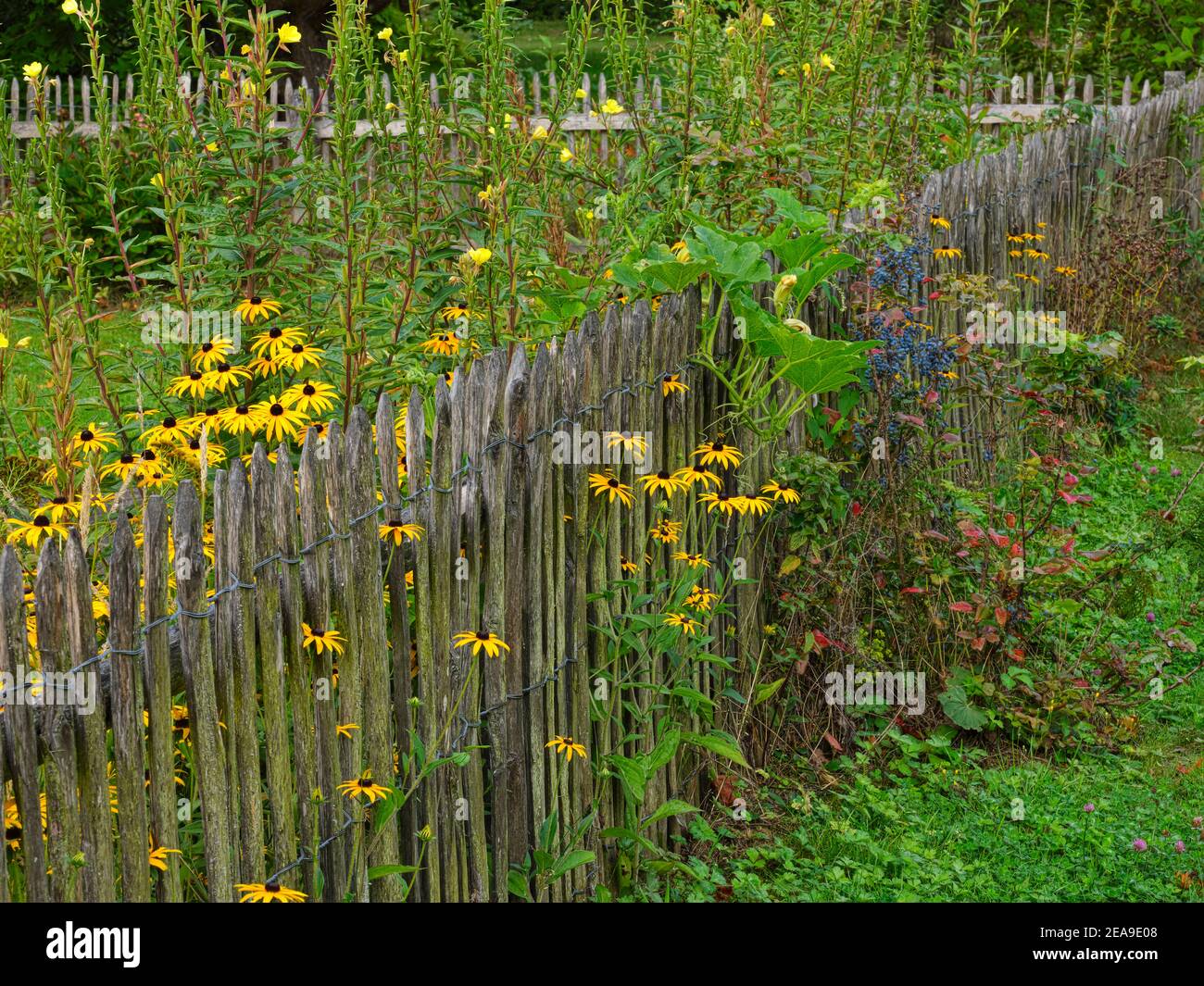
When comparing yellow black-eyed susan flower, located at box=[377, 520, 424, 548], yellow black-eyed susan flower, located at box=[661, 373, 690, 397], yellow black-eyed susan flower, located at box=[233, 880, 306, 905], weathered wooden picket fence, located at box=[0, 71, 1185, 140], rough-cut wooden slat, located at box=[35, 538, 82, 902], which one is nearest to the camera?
rough-cut wooden slat, located at box=[35, 538, 82, 902]

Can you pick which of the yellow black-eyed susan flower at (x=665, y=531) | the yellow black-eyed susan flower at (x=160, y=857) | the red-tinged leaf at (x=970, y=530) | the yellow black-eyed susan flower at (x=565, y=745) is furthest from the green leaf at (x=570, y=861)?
the red-tinged leaf at (x=970, y=530)

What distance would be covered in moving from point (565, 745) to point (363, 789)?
74 centimetres

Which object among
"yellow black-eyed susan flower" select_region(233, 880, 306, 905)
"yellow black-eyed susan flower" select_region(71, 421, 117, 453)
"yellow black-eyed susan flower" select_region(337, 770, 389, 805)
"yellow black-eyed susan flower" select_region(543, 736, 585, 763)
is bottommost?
"yellow black-eyed susan flower" select_region(543, 736, 585, 763)

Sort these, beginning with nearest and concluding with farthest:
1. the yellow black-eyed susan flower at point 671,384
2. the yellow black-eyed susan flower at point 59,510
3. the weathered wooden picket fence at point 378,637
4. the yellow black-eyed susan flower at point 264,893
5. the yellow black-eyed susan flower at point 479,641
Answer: the weathered wooden picket fence at point 378,637, the yellow black-eyed susan flower at point 264,893, the yellow black-eyed susan flower at point 59,510, the yellow black-eyed susan flower at point 479,641, the yellow black-eyed susan flower at point 671,384

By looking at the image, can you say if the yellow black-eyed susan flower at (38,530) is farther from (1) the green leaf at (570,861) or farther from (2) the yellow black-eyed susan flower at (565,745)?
(1) the green leaf at (570,861)

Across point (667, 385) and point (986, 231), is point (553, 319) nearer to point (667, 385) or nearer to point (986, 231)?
point (667, 385)

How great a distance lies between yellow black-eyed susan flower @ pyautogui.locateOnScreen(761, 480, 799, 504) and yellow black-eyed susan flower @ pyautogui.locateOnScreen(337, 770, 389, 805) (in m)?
1.82

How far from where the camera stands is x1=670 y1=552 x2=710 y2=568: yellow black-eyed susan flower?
3.59 metres

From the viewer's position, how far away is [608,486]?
336 cm

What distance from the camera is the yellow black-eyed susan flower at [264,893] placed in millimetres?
2320

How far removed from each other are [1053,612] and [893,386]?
102 cm

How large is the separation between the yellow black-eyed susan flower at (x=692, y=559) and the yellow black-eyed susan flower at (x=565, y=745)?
60 cm

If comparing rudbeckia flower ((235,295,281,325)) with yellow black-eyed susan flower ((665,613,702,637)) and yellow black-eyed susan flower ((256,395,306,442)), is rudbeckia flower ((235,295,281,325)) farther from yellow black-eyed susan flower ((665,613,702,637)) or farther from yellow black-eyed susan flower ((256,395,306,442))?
yellow black-eyed susan flower ((665,613,702,637))

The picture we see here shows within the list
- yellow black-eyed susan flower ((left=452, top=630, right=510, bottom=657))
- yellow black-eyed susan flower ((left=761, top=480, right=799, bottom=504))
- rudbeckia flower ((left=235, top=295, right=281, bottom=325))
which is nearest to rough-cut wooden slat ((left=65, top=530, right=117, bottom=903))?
yellow black-eyed susan flower ((left=452, top=630, right=510, bottom=657))
